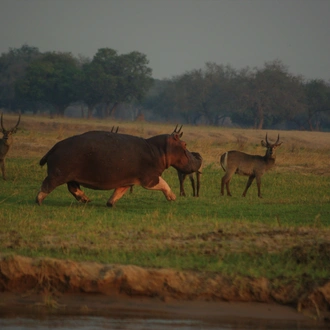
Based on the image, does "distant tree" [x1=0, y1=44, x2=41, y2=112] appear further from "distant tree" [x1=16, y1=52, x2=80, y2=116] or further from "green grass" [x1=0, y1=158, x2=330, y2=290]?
"green grass" [x1=0, y1=158, x2=330, y2=290]

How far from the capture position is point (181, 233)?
409 inches

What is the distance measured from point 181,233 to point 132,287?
2265 millimetres

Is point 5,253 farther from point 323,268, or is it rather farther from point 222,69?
point 222,69

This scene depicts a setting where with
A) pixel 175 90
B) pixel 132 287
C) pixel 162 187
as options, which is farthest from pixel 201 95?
pixel 132 287

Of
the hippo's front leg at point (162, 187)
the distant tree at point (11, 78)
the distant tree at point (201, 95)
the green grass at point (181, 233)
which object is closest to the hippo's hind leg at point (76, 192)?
the green grass at point (181, 233)

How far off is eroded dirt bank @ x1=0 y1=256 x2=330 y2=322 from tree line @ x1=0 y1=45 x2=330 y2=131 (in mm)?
58788

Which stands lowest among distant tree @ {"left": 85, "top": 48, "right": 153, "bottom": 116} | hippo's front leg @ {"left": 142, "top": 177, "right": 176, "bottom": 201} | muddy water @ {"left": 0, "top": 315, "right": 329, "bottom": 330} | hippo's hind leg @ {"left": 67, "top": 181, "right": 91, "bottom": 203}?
muddy water @ {"left": 0, "top": 315, "right": 329, "bottom": 330}

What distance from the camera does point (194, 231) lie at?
10570 mm

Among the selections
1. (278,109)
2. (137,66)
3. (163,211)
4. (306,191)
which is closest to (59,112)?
(137,66)

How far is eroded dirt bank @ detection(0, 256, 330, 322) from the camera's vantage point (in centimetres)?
812

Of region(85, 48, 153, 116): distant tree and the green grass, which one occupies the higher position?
region(85, 48, 153, 116): distant tree

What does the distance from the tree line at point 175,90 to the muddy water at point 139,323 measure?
196 ft

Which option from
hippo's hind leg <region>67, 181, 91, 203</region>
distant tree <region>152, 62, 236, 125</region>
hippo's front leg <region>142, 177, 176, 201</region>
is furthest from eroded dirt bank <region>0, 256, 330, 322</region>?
distant tree <region>152, 62, 236, 125</region>

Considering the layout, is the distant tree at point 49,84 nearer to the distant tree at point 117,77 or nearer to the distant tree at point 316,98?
the distant tree at point 117,77
